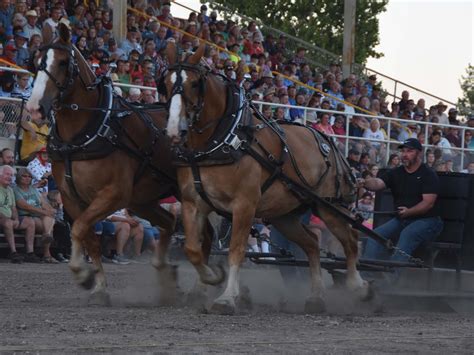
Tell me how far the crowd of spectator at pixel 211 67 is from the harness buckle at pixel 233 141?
11.2ft

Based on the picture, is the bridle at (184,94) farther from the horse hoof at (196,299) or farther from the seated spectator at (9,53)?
the seated spectator at (9,53)

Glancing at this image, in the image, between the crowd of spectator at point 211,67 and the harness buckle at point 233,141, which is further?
the crowd of spectator at point 211,67

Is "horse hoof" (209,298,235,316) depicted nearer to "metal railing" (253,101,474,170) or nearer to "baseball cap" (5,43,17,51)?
"metal railing" (253,101,474,170)

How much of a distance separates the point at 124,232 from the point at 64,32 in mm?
6619

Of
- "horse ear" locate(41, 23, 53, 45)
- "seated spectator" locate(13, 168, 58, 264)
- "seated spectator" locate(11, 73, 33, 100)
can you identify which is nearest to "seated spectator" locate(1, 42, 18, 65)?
"seated spectator" locate(11, 73, 33, 100)

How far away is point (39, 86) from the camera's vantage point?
29.3 feet

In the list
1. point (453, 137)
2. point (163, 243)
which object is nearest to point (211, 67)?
point (163, 243)

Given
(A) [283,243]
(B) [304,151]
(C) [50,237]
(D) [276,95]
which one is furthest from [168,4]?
(B) [304,151]

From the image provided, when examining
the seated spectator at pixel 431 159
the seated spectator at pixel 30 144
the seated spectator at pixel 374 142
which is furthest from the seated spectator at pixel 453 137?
the seated spectator at pixel 30 144

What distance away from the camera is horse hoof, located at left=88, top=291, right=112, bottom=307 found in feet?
31.1

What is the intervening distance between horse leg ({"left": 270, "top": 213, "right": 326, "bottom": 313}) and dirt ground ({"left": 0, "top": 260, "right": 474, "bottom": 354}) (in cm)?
26

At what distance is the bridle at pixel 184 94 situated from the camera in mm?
8836

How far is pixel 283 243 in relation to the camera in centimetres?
1227

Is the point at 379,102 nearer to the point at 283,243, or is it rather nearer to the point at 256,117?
the point at 283,243
